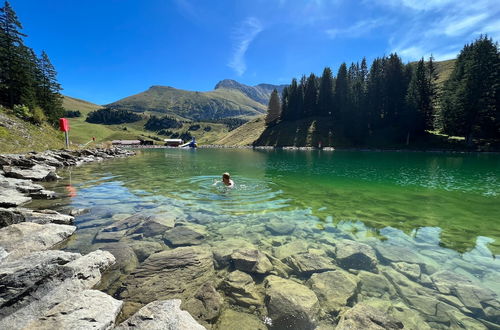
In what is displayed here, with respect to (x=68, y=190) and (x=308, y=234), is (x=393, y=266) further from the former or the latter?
(x=68, y=190)

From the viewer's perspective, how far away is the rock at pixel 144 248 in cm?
835

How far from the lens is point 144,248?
883 centimetres

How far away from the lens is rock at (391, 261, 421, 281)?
7453 millimetres

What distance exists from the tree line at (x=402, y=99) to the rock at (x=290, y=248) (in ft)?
283

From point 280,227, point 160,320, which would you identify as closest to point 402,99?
point 280,227

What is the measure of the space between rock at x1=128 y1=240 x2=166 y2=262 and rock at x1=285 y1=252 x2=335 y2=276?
4.95m

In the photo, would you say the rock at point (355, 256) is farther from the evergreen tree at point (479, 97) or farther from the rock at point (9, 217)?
the evergreen tree at point (479, 97)

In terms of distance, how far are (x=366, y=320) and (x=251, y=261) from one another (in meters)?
3.62

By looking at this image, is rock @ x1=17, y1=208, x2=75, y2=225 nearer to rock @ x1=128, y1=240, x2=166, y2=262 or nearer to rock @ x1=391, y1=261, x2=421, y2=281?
rock @ x1=128, y1=240, x2=166, y2=262

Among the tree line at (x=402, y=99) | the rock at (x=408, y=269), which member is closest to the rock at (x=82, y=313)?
the rock at (x=408, y=269)

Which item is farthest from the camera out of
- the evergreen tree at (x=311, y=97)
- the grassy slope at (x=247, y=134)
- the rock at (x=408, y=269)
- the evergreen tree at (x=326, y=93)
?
the grassy slope at (x=247, y=134)

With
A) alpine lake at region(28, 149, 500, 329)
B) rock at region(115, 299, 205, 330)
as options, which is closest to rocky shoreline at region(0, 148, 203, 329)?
rock at region(115, 299, 205, 330)

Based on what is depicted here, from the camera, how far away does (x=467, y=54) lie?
7656cm

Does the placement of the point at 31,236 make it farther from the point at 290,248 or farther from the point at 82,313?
the point at 290,248
